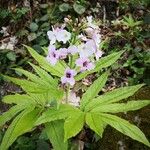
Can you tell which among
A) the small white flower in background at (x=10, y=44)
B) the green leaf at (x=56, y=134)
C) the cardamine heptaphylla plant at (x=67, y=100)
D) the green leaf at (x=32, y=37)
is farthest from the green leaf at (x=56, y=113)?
the small white flower in background at (x=10, y=44)

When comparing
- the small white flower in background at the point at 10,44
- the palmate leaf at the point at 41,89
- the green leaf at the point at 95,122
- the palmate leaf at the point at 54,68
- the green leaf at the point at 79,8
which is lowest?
the green leaf at the point at 95,122

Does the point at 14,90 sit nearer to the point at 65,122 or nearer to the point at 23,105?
the point at 23,105

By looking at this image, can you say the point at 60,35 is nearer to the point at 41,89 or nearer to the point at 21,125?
the point at 41,89

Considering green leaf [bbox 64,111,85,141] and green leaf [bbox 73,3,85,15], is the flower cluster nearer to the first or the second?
green leaf [bbox 64,111,85,141]

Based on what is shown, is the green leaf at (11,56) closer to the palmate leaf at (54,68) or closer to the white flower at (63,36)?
the palmate leaf at (54,68)

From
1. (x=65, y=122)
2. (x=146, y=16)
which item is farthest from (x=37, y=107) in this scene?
(x=146, y=16)

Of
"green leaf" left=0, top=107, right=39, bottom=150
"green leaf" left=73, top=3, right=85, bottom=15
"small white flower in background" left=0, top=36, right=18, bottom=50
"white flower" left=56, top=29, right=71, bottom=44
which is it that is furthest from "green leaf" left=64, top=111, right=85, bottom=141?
"green leaf" left=73, top=3, right=85, bottom=15

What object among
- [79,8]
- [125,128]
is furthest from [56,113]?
[79,8]
